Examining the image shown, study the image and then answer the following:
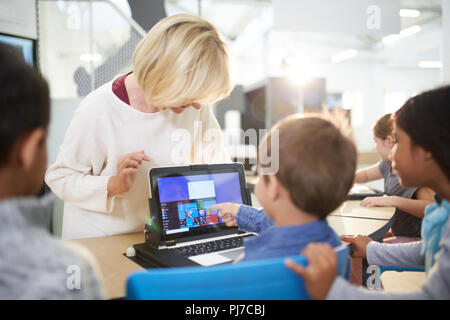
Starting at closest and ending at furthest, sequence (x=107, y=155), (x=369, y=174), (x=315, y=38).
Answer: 1. (x=107, y=155)
2. (x=369, y=174)
3. (x=315, y=38)

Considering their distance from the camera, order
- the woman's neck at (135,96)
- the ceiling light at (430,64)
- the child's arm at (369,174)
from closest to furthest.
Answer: the woman's neck at (135,96), the child's arm at (369,174), the ceiling light at (430,64)

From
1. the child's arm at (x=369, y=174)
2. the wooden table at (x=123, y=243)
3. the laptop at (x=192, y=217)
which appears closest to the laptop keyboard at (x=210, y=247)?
the laptop at (x=192, y=217)

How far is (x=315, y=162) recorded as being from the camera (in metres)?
0.74

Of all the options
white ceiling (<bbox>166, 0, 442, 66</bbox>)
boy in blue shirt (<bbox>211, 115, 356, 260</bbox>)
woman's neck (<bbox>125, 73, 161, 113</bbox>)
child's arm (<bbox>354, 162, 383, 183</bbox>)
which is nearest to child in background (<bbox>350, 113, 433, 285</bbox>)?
child's arm (<bbox>354, 162, 383, 183</bbox>)

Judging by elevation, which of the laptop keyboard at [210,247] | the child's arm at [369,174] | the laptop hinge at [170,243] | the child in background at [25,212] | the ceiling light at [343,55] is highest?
the ceiling light at [343,55]

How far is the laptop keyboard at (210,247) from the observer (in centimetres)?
99

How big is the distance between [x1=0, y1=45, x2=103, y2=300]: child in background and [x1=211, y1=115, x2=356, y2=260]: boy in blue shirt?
355 millimetres

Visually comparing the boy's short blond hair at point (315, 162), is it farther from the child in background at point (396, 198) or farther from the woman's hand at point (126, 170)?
the child in background at point (396, 198)

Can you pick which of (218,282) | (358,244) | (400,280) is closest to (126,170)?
(218,282)

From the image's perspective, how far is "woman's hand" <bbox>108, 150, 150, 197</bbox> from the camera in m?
1.09

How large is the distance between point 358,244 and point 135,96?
906 mm

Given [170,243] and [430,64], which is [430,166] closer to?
[170,243]

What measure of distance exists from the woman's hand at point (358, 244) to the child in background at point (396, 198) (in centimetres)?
58
